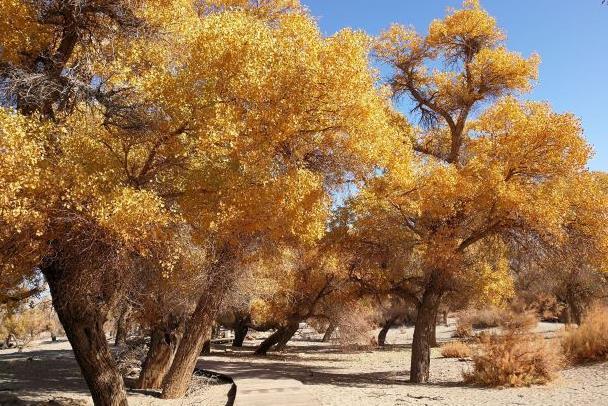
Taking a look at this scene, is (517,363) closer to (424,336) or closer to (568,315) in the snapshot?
(424,336)

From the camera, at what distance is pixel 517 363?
12578 mm

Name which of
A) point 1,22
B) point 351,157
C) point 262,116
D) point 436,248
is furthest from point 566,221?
point 1,22

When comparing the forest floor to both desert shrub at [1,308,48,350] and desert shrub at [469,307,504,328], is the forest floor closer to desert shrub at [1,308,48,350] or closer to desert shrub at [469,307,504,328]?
desert shrub at [469,307,504,328]

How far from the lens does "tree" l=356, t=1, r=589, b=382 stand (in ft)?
41.2

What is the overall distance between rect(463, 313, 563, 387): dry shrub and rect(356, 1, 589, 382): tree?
6.63 ft

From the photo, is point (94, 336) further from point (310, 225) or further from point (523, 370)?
point (523, 370)

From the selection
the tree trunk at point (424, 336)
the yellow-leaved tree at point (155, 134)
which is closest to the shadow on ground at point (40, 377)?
the yellow-leaved tree at point (155, 134)

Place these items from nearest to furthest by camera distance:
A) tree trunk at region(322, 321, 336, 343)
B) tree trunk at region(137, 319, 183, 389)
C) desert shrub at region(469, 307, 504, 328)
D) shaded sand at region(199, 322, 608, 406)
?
shaded sand at region(199, 322, 608, 406) < tree trunk at region(137, 319, 183, 389) < tree trunk at region(322, 321, 336, 343) < desert shrub at region(469, 307, 504, 328)

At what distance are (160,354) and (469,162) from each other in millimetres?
10516

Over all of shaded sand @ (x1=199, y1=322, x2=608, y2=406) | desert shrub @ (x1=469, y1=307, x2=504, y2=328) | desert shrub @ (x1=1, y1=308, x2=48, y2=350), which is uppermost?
desert shrub @ (x1=469, y1=307, x2=504, y2=328)

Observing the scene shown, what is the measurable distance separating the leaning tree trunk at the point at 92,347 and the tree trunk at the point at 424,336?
26.8 ft

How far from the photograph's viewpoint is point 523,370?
12.5 meters

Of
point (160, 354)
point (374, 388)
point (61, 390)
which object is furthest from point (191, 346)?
point (61, 390)

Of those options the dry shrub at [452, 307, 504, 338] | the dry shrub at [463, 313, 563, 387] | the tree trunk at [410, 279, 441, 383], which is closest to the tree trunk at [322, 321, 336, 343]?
the dry shrub at [452, 307, 504, 338]
